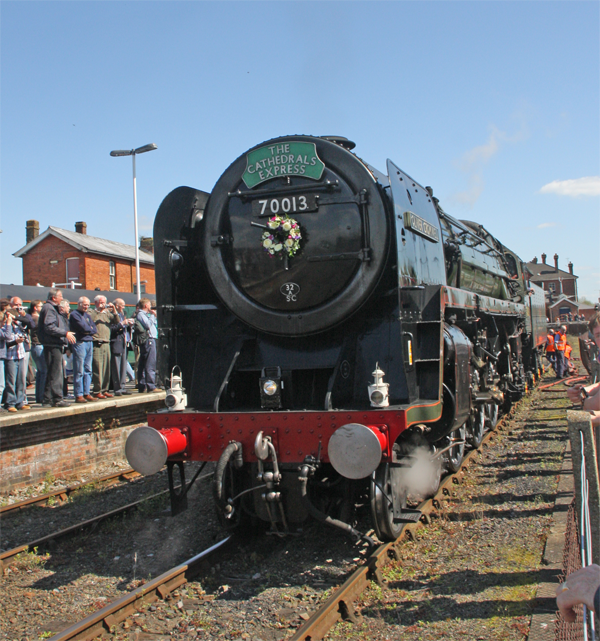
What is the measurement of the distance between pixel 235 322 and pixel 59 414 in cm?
308

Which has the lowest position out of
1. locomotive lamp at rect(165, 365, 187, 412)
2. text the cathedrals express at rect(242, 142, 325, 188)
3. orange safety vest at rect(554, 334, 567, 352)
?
locomotive lamp at rect(165, 365, 187, 412)

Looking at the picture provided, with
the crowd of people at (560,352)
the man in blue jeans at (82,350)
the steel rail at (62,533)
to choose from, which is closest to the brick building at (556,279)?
the crowd of people at (560,352)

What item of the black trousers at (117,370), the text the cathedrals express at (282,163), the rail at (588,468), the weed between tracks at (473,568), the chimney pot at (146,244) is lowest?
the weed between tracks at (473,568)

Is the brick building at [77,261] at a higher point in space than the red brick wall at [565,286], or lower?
lower

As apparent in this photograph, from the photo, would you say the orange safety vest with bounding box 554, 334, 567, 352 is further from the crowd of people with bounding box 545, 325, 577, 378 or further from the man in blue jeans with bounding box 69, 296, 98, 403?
the man in blue jeans with bounding box 69, 296, 98, 403

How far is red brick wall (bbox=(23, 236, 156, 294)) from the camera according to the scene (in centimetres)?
2677

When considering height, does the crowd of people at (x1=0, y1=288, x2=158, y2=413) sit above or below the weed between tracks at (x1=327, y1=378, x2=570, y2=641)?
above

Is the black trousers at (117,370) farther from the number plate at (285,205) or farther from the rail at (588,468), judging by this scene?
the rail at (588,468)

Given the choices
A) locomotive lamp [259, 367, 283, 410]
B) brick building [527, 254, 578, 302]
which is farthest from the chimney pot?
brick building [527, 254, 578, 302]

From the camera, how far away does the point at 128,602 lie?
361 cm

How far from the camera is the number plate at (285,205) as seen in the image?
478 centimetres

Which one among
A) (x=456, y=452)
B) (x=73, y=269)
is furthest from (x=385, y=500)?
(x=73, y=269)

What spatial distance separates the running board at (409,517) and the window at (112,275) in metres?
25.5

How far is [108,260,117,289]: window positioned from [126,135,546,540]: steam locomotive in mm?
23682
